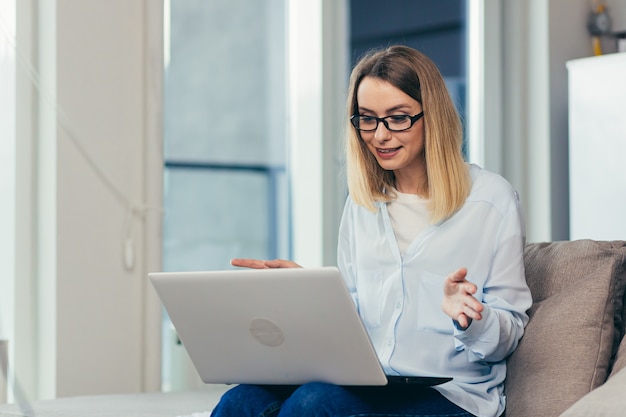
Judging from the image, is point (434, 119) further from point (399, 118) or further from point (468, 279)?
point (468, 279)

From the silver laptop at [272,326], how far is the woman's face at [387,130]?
1.59 feet

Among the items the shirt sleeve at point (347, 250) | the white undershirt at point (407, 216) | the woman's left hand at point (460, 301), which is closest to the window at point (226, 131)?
the shirt sleeve at point (347, 250)

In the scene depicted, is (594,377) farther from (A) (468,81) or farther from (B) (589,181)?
(A) (468,81)

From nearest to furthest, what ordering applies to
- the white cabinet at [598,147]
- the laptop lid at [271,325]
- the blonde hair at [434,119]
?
the laptop lid at [271,325]
the blonde hair at [434,119]
the white cabinet at [598,147]

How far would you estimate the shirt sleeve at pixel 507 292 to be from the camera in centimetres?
176

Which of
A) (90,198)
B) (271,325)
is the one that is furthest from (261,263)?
(90,198)

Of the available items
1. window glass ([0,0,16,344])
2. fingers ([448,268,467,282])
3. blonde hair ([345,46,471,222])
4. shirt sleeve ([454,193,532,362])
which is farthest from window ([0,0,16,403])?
fingers ([448,268,467,282])

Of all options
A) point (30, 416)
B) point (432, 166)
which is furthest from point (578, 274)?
point (30, 416)

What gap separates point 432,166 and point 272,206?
Result: 13.4 ft

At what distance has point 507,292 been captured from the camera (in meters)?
1.81

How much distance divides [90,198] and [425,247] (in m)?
1.20

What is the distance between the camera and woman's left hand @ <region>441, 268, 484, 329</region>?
1.59 meters

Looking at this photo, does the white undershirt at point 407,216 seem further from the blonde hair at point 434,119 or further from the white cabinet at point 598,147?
the white cabinet at point 598,147

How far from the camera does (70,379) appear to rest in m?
2.71
